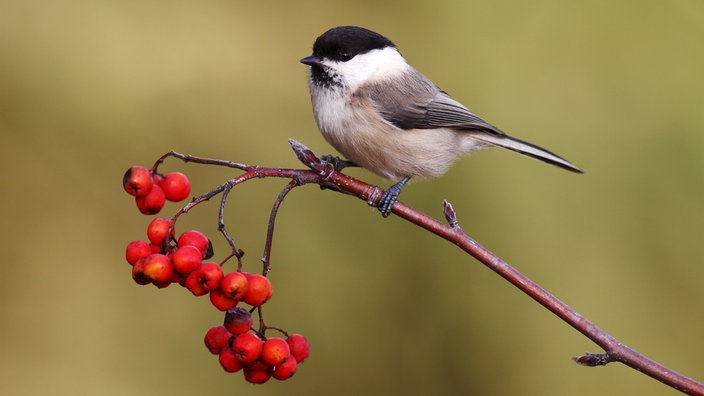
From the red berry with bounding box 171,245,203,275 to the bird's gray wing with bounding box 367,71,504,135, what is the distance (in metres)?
1.15

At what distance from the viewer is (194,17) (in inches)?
114

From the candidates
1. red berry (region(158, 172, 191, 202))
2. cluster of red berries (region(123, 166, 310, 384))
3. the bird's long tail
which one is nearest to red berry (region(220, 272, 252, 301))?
cluster of red berries (region(123, 166, 310, 384))

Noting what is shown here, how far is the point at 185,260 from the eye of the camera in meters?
1.33

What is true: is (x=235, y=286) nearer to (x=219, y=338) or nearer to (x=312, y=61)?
(x=219, y=338)

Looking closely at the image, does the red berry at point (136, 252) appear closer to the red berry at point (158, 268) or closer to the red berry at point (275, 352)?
the red berry at point (158, 268)

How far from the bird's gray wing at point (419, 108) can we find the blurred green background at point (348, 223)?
0.80ft

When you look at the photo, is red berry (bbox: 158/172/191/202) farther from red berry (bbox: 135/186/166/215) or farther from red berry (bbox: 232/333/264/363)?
red berry (bbox: 232/333/264/363)

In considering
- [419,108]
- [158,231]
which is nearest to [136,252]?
[158,231]

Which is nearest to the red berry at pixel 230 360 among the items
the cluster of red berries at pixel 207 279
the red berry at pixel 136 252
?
the cluster of red berries at pixel 207 279

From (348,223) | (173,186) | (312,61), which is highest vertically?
(312,61)

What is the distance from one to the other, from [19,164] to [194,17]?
0.77m

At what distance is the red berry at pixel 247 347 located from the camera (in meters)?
1.38

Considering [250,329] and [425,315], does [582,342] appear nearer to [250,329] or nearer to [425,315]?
[425,315]

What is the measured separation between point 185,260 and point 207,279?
0.16 feet
